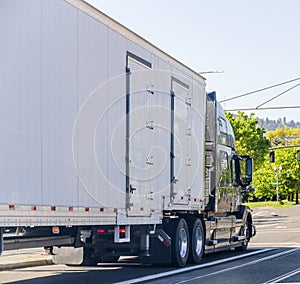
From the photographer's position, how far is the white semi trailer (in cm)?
984

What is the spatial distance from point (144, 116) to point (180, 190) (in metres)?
2.67

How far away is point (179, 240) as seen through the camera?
16.2m

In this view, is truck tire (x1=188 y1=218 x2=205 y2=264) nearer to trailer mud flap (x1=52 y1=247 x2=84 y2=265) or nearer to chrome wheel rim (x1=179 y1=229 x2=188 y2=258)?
chrome wheel rim (x1=179 y1=229 x2=188 y2=258)

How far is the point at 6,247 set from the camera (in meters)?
10.6

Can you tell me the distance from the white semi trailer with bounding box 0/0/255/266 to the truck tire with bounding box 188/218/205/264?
2 centimetres

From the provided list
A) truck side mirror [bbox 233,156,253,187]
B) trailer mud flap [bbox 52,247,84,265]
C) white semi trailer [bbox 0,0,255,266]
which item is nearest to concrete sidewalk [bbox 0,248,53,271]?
white semi trailer [bbox 0,0,255,266]

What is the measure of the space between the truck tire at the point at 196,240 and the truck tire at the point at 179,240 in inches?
10.0

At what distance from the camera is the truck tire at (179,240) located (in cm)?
1584

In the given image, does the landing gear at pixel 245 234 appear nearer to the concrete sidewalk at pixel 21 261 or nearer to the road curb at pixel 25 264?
the concrete sidewalk at pixel 21 261

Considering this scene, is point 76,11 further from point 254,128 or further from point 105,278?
point 254,128

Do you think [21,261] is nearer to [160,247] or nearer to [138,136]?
[160,247]

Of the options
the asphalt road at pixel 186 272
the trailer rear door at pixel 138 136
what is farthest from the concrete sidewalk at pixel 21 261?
the trailer rear door at pixel 138 136

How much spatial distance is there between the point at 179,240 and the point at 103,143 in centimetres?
449

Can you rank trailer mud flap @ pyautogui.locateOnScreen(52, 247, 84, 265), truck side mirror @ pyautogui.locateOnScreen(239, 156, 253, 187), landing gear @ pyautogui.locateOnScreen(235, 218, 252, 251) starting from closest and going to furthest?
1. trailer mud flap @ pyautogui.locateOnScreen(52, 247, 84, 265)
2. truck side mirror @ pyautogui.locateOnScreen(239, 156, 253, 187)
3. landing gear @ pyautogui.locateOnScreen(235, 218, 252, 251)
